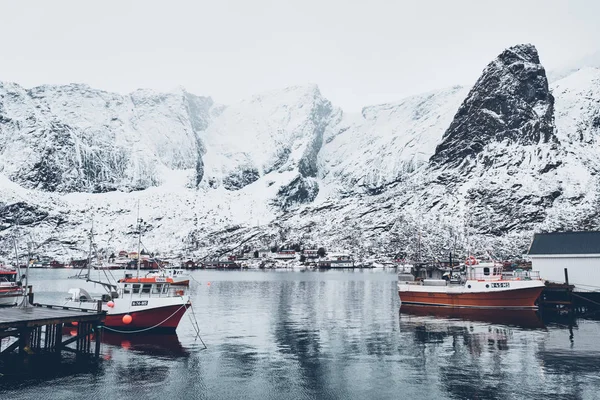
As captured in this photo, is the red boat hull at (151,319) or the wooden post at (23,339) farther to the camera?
the red boat hull at (151,319)

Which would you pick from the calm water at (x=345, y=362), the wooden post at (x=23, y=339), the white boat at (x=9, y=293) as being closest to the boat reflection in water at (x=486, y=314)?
the calm water at (x=345, y=362)

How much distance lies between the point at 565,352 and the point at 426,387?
17760 mm

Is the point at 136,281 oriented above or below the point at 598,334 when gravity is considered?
above

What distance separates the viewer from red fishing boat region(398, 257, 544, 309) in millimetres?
67500

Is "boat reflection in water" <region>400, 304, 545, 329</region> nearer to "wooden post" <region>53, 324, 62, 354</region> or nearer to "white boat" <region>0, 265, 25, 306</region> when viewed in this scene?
"wooden post" <region>53, 324, 62, 354</region>

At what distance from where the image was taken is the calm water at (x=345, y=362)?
30.3m

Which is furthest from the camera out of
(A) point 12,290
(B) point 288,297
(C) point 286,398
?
(B) point 288,297

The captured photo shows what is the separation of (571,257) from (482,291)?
680 inches

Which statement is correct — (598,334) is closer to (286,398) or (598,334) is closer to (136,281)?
(286,398)

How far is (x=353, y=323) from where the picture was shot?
6056 cm

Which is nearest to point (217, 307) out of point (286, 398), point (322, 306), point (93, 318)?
point (322, 306)

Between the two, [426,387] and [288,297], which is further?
[288,297]

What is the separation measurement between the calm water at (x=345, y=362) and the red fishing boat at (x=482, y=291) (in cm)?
573

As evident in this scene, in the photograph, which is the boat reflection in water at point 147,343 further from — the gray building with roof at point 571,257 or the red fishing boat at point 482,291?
the gray building with roof at point 571,257
